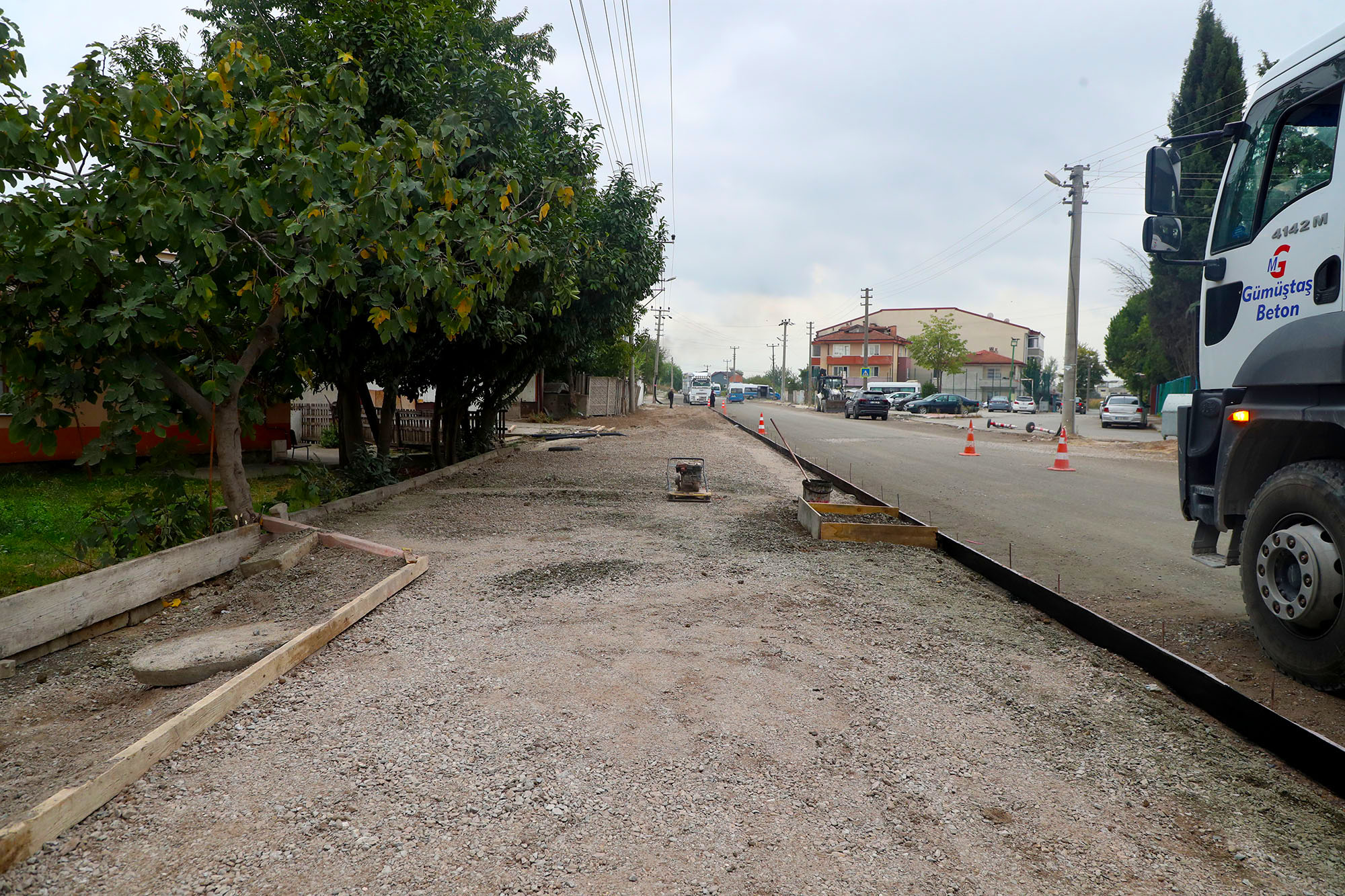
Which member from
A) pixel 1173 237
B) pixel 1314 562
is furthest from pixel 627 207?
pixel 1314 562

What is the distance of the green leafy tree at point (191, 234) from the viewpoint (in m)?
5.19

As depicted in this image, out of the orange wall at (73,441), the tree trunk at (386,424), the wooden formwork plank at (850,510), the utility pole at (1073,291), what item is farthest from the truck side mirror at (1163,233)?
the utility pole at (1073,291)

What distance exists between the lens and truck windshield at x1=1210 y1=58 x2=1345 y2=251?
13.2 feet

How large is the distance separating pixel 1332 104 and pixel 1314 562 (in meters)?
2.21

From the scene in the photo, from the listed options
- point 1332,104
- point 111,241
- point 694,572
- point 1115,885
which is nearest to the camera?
point 1115,885

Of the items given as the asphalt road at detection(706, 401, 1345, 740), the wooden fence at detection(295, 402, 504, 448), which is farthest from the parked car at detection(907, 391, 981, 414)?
the wooden fence at detection(295, 402, 504, 448)

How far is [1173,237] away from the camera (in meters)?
4.83

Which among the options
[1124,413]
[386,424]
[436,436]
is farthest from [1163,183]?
[1124,413]

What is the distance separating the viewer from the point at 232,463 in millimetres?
→ 6707

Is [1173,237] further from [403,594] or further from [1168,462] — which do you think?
[1168,462]

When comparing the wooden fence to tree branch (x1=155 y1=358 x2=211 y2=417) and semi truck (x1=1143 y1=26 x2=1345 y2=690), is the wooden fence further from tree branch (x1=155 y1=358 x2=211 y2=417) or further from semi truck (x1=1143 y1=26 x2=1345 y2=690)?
semi truck (x1=1143 y1=26 x2=1345 y2=690)

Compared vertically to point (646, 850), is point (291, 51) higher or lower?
higher

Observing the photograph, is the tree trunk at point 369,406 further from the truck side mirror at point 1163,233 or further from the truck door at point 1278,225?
the truck door at point 1278,225

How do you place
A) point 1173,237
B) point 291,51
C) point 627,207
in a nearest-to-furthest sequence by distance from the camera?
1. point 1173,237
2. point 291,51
3. point 627,207
